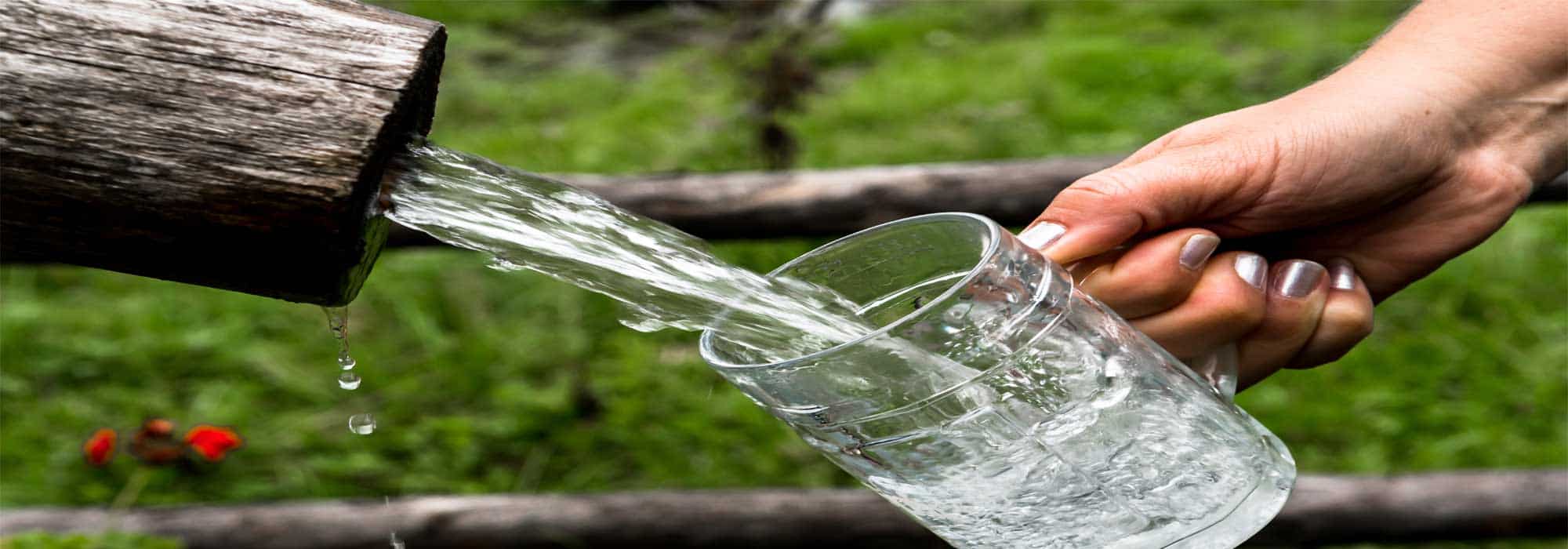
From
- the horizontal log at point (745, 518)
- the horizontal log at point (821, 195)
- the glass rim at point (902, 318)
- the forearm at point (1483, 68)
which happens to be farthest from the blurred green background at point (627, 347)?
the glass rim at point (902, 318)

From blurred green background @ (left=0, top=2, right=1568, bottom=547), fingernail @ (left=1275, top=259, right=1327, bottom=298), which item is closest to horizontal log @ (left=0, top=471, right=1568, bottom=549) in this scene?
blurred green background @ (left=0, top=2, right=1568, bottom=547)

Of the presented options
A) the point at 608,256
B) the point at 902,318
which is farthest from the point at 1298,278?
the point at 608,256

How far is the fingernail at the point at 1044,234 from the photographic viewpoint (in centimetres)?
141

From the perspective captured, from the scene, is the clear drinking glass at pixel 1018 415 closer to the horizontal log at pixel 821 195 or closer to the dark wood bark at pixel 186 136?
the dark wood bark at pixel 186 136

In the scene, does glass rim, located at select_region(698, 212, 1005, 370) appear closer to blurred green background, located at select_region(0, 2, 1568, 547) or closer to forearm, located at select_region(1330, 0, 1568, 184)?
forearm, located at select_region(1330, 0, 1568, 184)

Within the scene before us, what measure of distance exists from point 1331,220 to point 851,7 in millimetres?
6953

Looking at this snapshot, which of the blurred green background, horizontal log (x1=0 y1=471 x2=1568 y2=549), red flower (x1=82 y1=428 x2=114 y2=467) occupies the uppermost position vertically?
red flower (x1=82 y1=428 x2=114 y2=467)

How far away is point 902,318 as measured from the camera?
1192mm

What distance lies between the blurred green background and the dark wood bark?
2.61m

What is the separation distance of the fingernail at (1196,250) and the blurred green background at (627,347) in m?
2.41

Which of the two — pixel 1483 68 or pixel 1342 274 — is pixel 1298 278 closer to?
pixel 1342 274

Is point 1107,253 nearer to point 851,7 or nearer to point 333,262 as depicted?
point 333,262

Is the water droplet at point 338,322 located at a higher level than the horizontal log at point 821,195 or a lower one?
higher

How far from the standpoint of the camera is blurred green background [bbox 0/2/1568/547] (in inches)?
150
